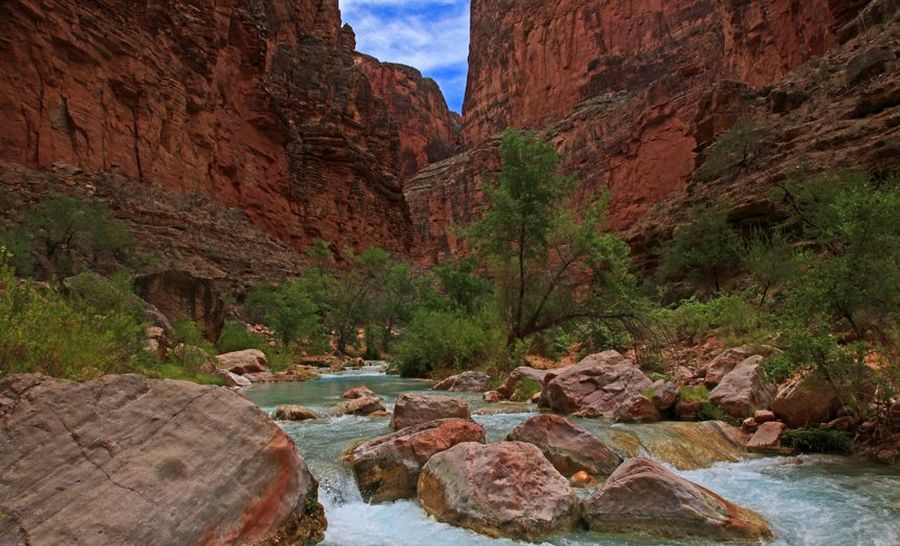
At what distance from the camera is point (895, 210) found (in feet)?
33.7

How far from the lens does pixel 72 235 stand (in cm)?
2083

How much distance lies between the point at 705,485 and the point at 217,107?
41613 mm

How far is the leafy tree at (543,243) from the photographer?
49.9 ft

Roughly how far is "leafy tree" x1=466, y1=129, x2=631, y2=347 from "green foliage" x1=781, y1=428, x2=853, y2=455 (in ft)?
24.9

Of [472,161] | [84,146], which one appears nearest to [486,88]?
[472,161]

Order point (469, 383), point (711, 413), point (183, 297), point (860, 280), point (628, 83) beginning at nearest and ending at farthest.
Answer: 1. point (860, 280)
2. point (711, 413)
3. point (469, 383)
4. point (183, 297)
5. point (628, 83)

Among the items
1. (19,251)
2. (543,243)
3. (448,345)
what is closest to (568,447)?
(543,243)

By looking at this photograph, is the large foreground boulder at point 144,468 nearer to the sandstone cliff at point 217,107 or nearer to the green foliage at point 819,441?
the green foliage at point 819,441

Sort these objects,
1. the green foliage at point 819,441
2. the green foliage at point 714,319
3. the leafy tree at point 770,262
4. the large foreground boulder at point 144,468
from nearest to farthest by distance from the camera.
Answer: the large foreground boulder at point 144,468 < the green foliage at point 819,441 < the green foliage at point 714,319 < the leafy tree at point 770,262

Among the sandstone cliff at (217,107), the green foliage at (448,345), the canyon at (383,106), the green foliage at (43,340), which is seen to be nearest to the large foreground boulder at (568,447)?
the green foliage at (43,340)

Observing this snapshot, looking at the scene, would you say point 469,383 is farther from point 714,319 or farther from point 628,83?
point 628,83

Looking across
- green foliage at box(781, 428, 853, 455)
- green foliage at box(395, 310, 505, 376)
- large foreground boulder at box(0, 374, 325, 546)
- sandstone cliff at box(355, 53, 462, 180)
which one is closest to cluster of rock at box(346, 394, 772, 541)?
large foreground boulder at box(0, 374, 325, 546)

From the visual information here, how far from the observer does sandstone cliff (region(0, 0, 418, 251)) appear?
28500 millimetres

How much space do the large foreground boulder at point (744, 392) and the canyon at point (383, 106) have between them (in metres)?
8.06
